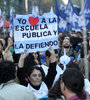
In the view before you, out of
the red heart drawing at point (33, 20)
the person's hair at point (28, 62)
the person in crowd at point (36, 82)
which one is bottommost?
the person in crowd at point (36, 82)

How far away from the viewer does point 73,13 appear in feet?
44.6

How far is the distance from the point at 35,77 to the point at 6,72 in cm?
99

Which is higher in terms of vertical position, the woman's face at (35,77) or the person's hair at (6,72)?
the person's hair at (6,72)

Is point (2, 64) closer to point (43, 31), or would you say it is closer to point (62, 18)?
point (43, 31)

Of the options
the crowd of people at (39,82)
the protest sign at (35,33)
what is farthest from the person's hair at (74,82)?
the protest sign at (35,33)

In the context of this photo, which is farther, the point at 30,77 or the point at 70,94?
the point at 30,77

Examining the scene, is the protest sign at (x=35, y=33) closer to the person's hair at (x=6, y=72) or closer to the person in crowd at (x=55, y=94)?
the person's hair at (x=6, y=72)

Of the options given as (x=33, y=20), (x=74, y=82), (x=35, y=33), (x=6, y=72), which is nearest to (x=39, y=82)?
(x=6, y=72)

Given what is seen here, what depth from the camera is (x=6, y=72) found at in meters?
3.59

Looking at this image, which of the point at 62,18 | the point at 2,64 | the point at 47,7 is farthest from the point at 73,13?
the point at 47,7

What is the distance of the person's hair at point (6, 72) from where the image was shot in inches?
141

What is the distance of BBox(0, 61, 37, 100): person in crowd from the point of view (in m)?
3.47

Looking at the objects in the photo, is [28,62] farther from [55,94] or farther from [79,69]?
[55,94]

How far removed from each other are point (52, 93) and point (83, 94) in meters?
0.65
